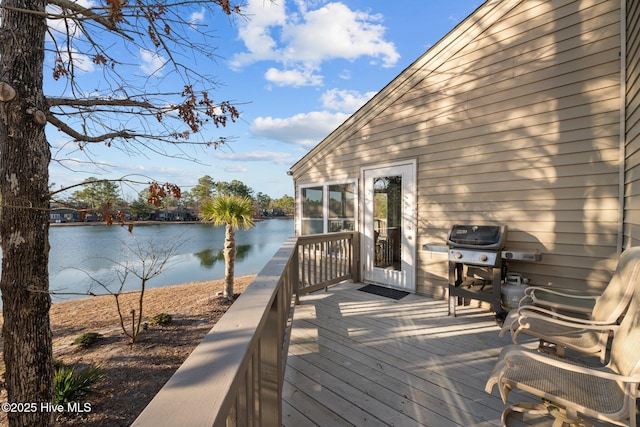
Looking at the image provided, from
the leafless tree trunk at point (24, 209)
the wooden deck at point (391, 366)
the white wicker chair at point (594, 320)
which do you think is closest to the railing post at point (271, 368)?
the wooden deck at point (391, 366)

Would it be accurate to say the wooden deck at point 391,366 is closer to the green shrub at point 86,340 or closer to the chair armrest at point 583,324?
the chair armrest at point 583,324

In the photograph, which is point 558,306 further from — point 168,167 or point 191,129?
point 168,167

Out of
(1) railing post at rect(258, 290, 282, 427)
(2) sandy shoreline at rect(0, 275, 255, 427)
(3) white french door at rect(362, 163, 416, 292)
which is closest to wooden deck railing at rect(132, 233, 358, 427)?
(1) railing post at rect(258, 290, 282, 427)

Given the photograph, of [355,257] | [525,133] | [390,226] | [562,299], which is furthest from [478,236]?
[355,257]

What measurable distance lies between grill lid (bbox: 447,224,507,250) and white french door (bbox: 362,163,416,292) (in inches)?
33.2

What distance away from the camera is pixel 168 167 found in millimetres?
2402

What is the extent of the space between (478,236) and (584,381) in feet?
6.37

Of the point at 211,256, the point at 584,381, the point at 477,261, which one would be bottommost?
the point at 211,256

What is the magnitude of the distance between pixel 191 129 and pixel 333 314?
2585 millimetres

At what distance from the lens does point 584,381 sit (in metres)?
1.42

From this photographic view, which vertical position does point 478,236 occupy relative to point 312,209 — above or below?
below

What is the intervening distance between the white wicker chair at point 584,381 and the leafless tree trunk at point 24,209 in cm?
282

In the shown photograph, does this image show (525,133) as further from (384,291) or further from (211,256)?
(211,256)

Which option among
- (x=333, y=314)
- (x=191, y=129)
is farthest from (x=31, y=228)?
(x=333, y=314)
